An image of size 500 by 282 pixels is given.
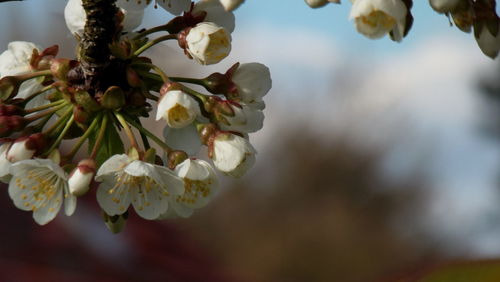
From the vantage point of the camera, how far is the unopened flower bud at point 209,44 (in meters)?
0.93

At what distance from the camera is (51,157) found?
954 millimetres

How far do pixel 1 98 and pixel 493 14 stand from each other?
0.56 m

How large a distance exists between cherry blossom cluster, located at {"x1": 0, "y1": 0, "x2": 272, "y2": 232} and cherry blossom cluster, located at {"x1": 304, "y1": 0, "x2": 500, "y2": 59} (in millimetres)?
167

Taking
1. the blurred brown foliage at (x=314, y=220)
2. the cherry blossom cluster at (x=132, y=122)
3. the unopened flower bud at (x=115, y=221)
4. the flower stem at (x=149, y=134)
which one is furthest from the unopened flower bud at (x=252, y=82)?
the blurred brown foliage at (x=314, y=220)

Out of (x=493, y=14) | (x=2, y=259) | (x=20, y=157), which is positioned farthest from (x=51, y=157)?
(x=2, y=259)

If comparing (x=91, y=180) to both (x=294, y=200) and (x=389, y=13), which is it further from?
(x=294, y=200)

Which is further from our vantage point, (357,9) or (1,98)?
(1,98)

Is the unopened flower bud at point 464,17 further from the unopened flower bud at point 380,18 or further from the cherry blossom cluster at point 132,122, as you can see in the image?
the cherry blossom cluster at point 132,122

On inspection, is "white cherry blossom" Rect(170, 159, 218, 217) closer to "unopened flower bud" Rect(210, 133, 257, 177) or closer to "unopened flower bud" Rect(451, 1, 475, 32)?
"unopened flower bud" Rect(210, 133, 257, 177)

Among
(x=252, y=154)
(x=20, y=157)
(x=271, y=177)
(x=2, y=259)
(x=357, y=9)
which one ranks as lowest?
(x=271, y=177)

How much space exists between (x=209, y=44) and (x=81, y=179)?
20 centimetres

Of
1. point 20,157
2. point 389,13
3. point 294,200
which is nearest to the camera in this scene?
point 389,13

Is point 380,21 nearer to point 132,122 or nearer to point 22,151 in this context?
point 132,122

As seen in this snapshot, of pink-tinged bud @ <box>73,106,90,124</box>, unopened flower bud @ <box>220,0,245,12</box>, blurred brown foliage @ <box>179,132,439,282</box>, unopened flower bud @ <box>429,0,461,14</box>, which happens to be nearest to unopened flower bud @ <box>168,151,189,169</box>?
pink-tinged bud @ <box>73,106,90,124</box>
